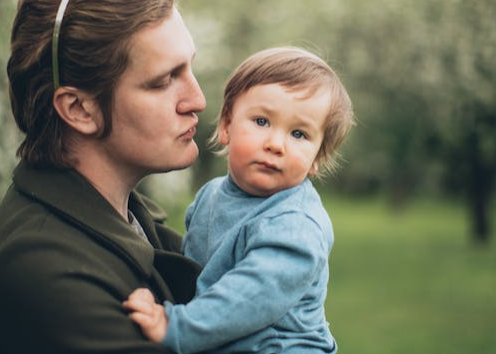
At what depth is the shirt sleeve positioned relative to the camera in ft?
6.67

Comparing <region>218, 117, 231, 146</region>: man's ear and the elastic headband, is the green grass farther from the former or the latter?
the elastic headband

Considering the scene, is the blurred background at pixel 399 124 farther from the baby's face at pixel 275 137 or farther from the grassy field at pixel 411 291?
the baby's face at pixel 275 137

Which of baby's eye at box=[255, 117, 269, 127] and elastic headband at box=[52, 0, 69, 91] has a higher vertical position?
elastic headband at box=[52, 0, 69, 91]

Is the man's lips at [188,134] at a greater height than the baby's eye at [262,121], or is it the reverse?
the baby's eye at [262,121]

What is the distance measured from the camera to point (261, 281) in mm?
2062

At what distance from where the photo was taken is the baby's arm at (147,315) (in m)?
1.99

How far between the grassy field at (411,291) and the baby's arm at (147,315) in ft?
24.1

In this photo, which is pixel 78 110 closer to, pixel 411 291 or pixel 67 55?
pixel 67 55

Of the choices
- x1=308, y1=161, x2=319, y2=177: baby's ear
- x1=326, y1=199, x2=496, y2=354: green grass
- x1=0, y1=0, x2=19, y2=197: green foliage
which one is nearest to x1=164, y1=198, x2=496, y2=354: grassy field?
x1=326, y1=199, x2=496, y2=354: green grass

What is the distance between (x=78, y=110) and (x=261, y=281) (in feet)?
2.78

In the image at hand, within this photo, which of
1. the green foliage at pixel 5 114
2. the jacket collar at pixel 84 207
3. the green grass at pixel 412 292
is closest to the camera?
the jacket collar at pixel 84 207

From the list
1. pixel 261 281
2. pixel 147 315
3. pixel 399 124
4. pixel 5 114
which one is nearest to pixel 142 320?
pixel 147 315

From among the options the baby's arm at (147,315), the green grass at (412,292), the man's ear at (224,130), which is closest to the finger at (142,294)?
the baby's arm at (147,315)

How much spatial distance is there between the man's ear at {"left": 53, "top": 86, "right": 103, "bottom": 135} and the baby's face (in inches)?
18.3
